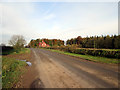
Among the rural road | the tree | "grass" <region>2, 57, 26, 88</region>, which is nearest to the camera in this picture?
the rural road

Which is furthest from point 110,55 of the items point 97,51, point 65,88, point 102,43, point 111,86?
point 102,43

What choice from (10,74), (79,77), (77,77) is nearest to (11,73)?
(10,74)

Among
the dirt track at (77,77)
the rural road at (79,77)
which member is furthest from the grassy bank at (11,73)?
the rural road at (79,77)

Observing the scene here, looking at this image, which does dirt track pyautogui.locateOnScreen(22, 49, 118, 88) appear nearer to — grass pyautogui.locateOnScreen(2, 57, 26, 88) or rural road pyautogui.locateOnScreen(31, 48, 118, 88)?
rural road pyautogui.locateOnScreen(31, 48, 118, 88)

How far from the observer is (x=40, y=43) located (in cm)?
8150

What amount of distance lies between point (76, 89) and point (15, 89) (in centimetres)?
347

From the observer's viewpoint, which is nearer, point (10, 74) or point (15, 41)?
point (10, 74)

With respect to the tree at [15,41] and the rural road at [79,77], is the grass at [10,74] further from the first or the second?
the tree at [15,41]

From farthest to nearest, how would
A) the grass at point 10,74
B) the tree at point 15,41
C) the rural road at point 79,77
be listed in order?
the tree at point 15,41 < the grass at point 10,74 < the rural road at point 79,77

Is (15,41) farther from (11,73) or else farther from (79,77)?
(79,77)

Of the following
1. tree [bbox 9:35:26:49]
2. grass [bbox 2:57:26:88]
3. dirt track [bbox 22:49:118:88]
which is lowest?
grass [bbox 2:57:26:88]

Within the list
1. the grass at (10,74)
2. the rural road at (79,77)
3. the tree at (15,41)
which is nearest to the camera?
the rural road at (79,77)

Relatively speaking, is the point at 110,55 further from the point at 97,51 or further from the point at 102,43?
the point at 102,43

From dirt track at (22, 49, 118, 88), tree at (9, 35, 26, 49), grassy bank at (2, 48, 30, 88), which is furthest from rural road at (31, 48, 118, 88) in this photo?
tree at (9, 35, 26, 49)
